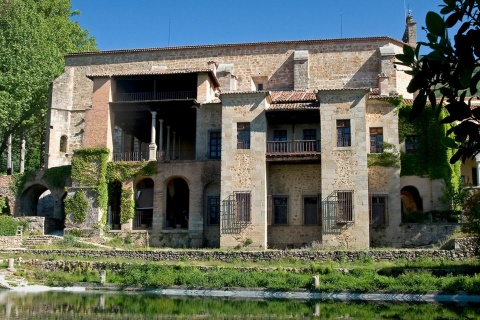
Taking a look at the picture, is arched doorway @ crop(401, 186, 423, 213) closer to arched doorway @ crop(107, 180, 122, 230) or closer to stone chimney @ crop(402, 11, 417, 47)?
stone chimney @ crop(402, 11, 417, 47)

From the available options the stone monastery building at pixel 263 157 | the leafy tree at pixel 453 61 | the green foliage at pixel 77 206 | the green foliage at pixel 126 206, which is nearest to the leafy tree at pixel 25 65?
the stone monastery building at pixel 263 157

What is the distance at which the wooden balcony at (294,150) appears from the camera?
1158 inches

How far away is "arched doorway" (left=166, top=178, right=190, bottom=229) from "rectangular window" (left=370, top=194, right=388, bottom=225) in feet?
34.8

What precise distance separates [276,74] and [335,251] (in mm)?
17641

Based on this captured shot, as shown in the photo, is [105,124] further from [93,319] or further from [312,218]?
[93,319]

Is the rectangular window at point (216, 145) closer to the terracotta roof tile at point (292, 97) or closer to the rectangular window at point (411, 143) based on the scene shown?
the terracotta roof tile at point (292, 97)

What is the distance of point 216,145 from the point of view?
32.8 metres

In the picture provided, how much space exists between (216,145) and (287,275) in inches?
454

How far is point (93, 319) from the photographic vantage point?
1560 cm

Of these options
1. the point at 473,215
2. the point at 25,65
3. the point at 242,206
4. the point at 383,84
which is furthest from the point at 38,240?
the point at 473,215

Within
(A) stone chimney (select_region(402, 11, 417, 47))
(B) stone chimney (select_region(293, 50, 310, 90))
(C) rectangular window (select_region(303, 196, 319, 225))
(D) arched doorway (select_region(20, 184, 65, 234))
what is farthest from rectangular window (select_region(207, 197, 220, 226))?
(A) stone chimney (select_region(402, 11, 417, 47))

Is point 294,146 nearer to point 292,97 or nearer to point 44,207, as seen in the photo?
point 292,97

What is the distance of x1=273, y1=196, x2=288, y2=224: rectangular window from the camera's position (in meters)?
30.5

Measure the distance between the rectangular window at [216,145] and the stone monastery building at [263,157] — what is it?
0.08 meters
